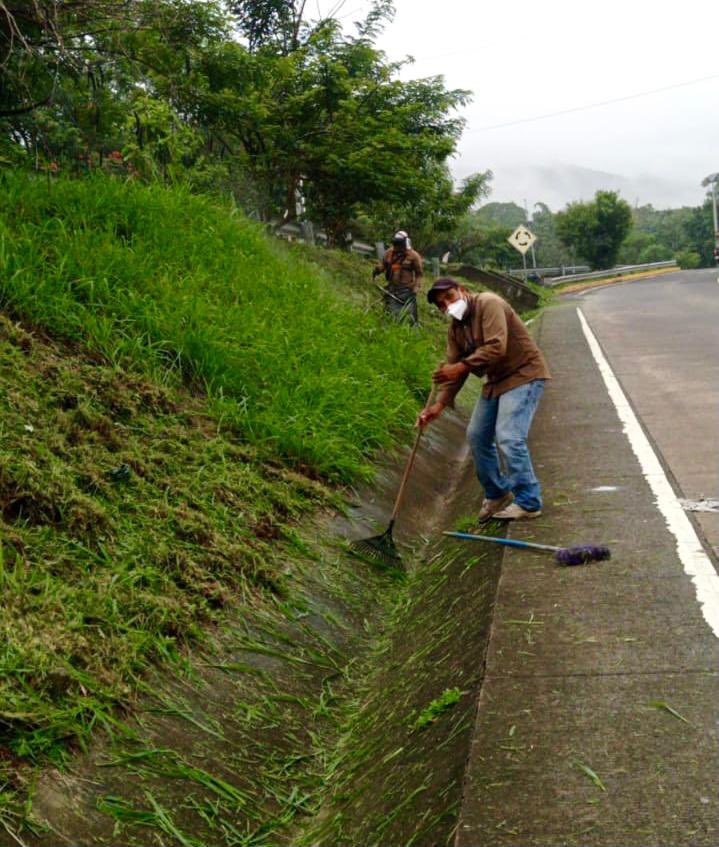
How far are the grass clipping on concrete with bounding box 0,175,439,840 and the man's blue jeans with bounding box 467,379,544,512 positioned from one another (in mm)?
1200

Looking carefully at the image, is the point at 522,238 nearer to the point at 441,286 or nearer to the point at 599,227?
the point at 441,286

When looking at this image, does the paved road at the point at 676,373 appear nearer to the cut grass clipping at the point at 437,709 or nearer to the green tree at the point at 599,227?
the cut grass clipping at the point at 437,709

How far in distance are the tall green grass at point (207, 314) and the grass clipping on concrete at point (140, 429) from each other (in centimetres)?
3

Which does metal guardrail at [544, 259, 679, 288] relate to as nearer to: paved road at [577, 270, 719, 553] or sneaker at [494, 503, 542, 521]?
paved road at [577, 270, 719, 553]

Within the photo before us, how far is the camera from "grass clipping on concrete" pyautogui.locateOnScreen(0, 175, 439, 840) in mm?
4383

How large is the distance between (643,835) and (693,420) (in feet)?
22.0

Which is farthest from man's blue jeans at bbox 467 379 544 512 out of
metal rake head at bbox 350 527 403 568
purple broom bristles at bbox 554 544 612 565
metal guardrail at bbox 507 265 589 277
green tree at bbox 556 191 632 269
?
green tree at bbox 556 191 632 269

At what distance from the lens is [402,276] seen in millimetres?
14945

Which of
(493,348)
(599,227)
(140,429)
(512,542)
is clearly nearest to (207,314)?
(140,429)

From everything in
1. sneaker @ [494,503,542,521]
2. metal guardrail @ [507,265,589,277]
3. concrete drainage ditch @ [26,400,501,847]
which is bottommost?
concrete drainage ditch @ [26,400,501,847]

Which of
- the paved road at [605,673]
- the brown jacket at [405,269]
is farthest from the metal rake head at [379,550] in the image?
the brown jacket at [405,269]

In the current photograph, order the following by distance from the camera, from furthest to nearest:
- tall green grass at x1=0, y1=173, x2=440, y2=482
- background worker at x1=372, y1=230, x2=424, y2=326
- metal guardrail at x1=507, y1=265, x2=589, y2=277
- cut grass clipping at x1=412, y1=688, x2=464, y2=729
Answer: metal guardrail at x1=507, y1=265, x2=589, y2=277
background worker at x1=372, y1=230, x2=424, y2=326
tall green grass at x1=0, y1=173, x2=440, y2=482
cut grass clipping at x1=412, y1=688, x2=464, y2=729

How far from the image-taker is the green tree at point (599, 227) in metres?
68.9

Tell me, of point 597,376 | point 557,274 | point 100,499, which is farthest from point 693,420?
point 557,274
